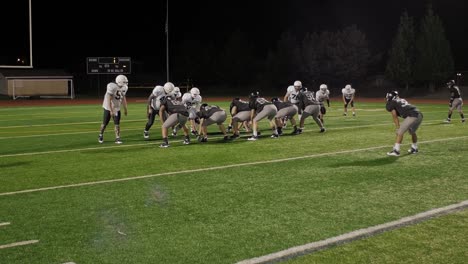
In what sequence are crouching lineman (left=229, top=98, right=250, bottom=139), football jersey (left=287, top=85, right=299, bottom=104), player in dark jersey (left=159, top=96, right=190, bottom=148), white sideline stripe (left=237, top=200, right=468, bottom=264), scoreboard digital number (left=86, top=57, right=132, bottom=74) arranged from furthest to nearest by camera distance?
1. scoreboard digital number (left=86, top=57, right=132, bottom=74)
2. football jersey (left=287, top=85, right=299, bottom=104)
3. crouching lineman (left=229, top=98, right=250, bottom=139)
4. player in dark jersey (left=159, top=96, right=190, bottom=148)
5. white sideline stripe (left=237, top=200, right=468, bottom=264)

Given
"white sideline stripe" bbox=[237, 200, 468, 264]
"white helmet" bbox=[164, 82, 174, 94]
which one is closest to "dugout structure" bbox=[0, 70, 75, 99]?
"white helmet" bbox=[164, 82, 174, 94]

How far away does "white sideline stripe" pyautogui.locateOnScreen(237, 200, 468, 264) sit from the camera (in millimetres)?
4828

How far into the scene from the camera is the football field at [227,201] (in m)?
5.07

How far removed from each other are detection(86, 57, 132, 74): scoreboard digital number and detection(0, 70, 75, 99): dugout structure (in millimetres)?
5033

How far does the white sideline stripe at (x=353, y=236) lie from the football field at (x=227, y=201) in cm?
6

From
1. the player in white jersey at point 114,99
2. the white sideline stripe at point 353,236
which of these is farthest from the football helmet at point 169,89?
the white sideline stripe at point 353,236

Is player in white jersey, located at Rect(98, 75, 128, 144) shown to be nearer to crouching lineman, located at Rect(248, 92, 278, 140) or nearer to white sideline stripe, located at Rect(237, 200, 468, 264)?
Result: crouching lineman, located at Rect(248, 92, 278, 140)

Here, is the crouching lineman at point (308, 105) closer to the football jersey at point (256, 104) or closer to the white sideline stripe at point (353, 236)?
the football jersey at point (256, 104)

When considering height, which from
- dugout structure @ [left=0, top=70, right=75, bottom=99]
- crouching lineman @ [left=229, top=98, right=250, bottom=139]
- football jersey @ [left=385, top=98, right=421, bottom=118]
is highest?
football jersey @ [left=385, top=98, right=421, bottom=118]

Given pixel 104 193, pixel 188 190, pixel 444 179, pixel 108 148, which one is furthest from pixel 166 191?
pixel 108 148

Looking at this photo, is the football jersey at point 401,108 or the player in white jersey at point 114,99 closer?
the football jersey at point 401,108

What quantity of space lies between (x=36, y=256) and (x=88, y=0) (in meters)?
69.6

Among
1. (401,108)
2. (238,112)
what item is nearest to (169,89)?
(238,112)

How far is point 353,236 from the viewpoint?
17.8ft
